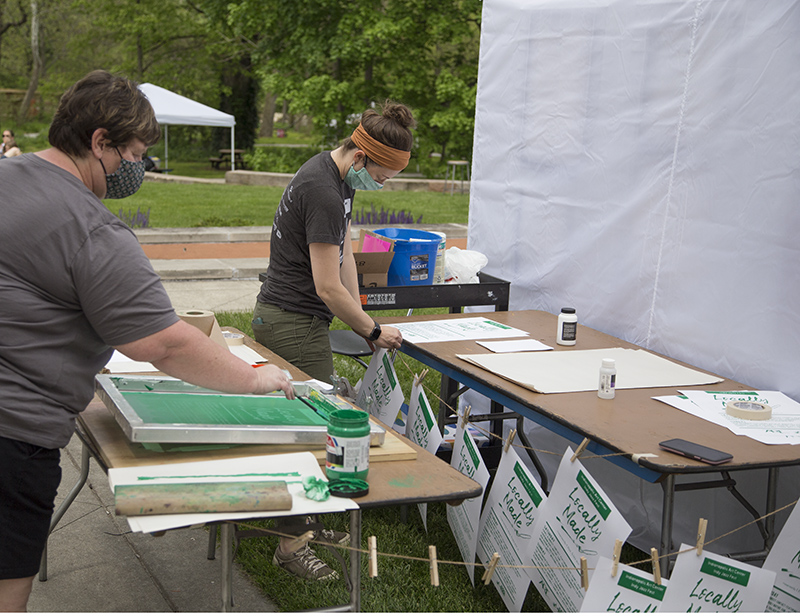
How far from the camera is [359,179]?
3.42 m

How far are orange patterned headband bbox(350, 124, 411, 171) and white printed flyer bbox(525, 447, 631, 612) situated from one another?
1.42 metres

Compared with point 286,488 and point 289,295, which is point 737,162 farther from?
point 286,488

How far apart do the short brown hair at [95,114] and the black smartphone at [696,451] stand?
1750 mm

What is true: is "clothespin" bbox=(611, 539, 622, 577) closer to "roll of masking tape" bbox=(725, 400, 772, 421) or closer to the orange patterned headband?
"roll of masking tape" bbox=(725, 400, 772, 421)

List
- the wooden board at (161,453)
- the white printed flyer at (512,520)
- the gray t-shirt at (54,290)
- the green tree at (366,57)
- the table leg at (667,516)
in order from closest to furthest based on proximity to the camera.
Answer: the gray t-shirt at (54,290) < the wooden board at (161,453) < the table leg at (667,516) < the white printed flyer at (512,520) < the green tree at (366,57)

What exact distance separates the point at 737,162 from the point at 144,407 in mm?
2509

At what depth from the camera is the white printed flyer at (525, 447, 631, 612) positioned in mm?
2422

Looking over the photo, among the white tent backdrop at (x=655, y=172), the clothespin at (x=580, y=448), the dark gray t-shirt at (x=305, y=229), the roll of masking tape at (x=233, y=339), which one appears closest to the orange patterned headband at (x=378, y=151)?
the dark gray t-shirt at (x=305, y=229)

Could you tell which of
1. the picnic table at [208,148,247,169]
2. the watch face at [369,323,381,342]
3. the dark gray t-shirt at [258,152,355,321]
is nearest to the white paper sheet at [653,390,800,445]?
the watch face at [369,323,381,342]

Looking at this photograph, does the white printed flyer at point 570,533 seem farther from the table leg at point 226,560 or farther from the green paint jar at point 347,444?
the table leg at point 226,560

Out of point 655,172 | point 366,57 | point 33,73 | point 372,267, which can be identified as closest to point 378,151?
point 372,267

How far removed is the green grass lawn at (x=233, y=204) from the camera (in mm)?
14164

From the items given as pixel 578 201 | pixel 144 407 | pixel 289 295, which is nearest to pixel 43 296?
pixel 144 407

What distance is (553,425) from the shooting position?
2.83 meters
